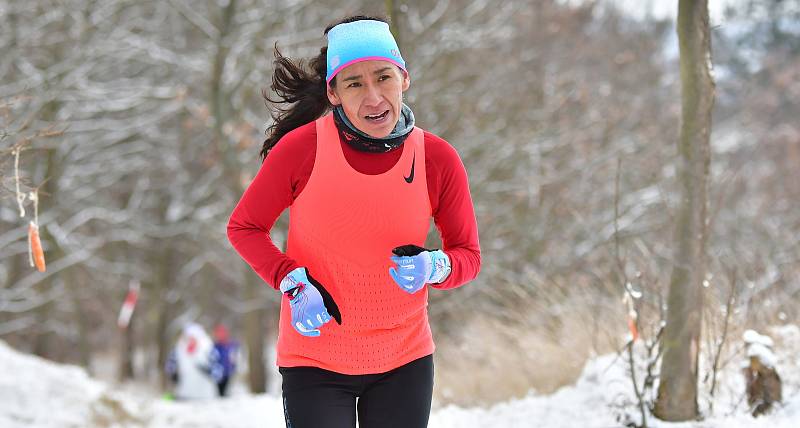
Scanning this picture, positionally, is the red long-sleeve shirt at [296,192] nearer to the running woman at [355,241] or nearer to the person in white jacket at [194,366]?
the running woman at [355,241]

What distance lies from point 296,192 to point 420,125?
7638mm

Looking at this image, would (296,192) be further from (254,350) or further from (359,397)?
(254,350)

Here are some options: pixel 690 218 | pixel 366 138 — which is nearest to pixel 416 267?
pixel 366 138

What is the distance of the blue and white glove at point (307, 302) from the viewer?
2529 millimetres

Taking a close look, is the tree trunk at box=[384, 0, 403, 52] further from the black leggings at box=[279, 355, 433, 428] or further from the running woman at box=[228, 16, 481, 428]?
the black leggings at box=[279, 355, 433, 428]

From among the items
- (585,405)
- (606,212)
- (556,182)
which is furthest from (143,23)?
(585,405)

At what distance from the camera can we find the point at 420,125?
10281 mm

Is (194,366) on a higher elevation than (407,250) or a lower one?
higher

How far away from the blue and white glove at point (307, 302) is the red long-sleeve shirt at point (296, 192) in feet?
0.28

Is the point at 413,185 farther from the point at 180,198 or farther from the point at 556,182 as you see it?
the point at 180,198

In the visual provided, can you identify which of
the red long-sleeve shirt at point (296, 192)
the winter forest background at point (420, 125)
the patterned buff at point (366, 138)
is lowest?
the red long-sleeve shirt at point (296, 192)

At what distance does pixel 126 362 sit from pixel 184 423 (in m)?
14.5

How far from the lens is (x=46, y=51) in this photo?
15.3 meters

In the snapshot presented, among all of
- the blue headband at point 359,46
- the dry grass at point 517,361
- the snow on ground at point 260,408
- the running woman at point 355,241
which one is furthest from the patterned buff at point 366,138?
the dry grass at point 517,361
